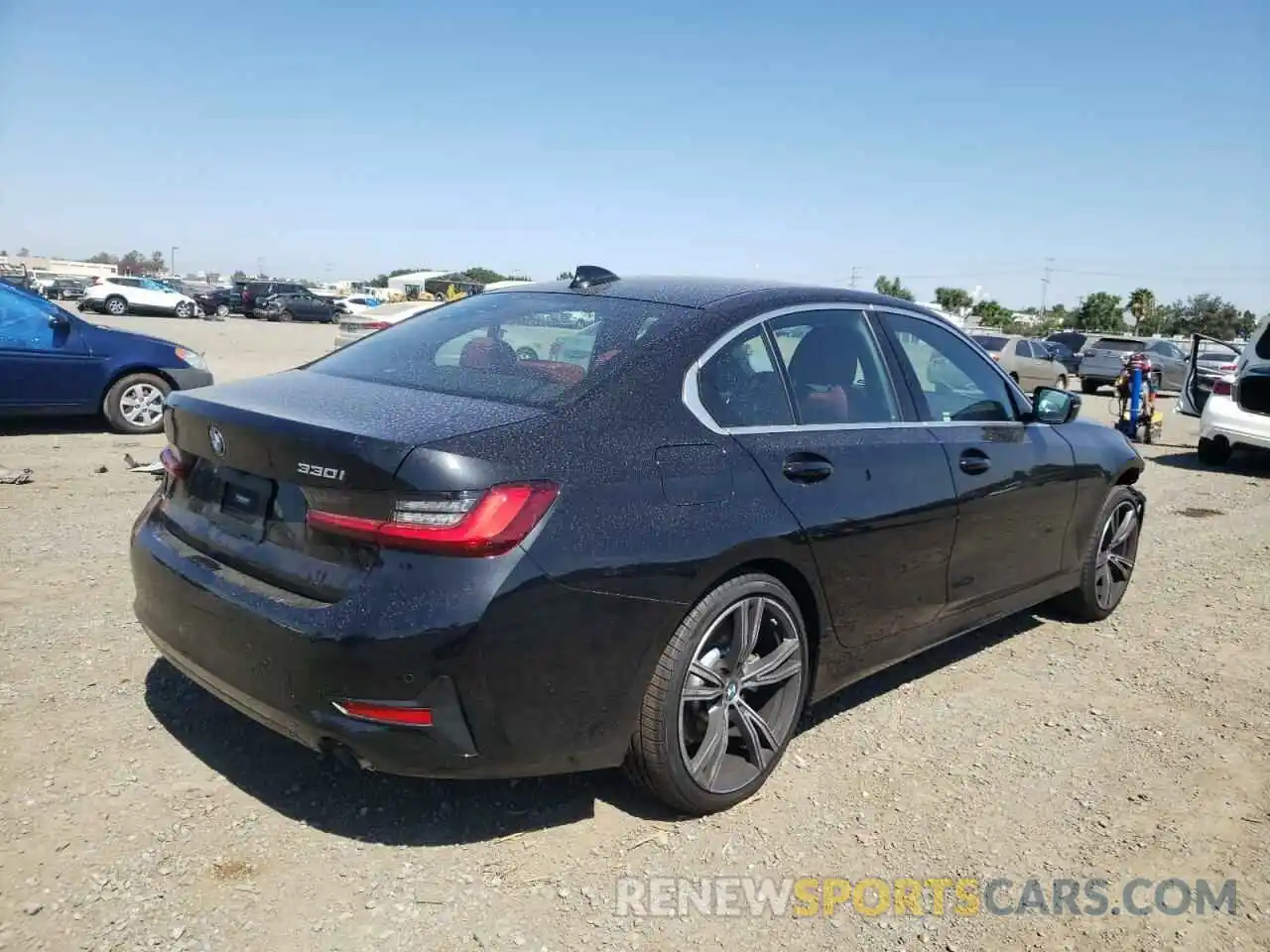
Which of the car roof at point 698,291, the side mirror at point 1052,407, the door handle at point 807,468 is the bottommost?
the door handle at point 807,468

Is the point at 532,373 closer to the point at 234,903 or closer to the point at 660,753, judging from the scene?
the point at 660,753

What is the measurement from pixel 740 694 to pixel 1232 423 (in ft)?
35.1

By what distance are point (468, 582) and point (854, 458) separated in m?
1.59

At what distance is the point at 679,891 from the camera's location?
2711mm

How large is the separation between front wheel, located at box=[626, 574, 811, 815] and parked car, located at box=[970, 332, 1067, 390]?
22.3m

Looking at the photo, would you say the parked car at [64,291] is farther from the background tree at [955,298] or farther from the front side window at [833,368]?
the background tree at [955,298]

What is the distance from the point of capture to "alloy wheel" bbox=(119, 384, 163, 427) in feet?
31.6

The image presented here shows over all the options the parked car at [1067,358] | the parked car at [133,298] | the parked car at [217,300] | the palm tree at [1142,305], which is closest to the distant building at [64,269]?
the parked car at [217,300]

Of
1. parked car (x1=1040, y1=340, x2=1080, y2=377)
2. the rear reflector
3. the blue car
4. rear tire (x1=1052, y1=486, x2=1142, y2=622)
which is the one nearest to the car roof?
the rear reflector

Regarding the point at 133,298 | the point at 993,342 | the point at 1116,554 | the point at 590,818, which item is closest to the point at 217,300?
the point at 133,298

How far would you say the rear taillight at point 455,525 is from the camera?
7.99 feet

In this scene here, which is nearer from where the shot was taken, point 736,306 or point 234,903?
point 234,903

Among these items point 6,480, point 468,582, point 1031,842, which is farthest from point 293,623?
point 6,480

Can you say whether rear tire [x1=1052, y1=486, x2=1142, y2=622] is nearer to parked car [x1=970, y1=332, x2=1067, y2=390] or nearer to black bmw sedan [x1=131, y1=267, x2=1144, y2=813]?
black bmw sedan [x1=131, y1=267, x2=1144, y2=813]
